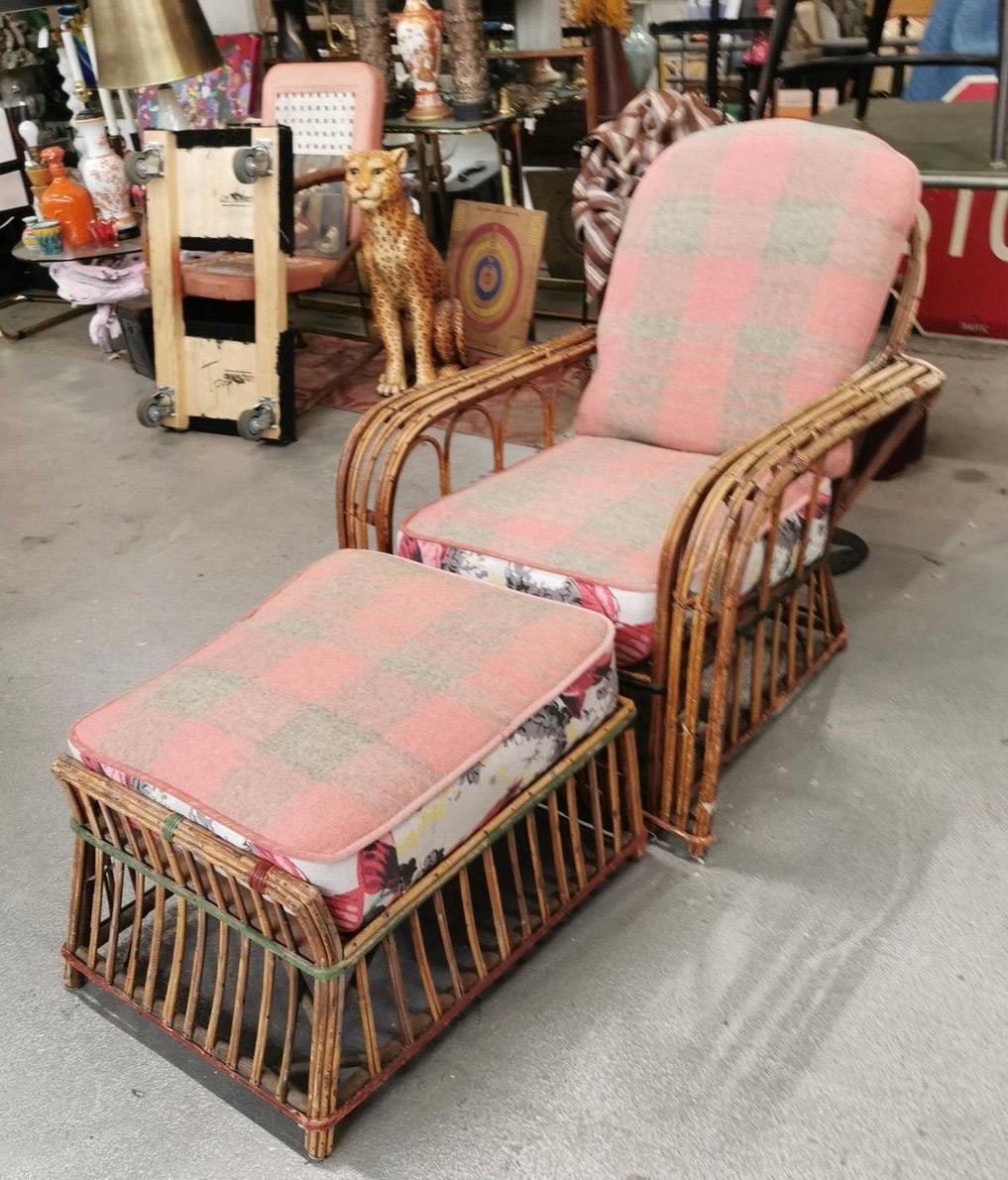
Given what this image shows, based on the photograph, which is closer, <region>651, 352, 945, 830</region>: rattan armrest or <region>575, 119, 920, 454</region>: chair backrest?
<region>651, 352, 945, 830</region>: rattan armrest

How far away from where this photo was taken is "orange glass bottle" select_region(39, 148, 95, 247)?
11.4ft

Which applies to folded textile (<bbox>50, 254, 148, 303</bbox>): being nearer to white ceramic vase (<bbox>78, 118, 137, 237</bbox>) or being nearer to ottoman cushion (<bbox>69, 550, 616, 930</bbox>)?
white ceramic vase (<bbox>78, 118, 137, 237</bbox>)

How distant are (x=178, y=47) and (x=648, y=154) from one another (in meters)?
1.60

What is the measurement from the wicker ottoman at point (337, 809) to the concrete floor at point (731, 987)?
2.7 inches

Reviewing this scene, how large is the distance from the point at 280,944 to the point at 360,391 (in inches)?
102

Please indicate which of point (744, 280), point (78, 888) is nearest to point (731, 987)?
point (78, 888)

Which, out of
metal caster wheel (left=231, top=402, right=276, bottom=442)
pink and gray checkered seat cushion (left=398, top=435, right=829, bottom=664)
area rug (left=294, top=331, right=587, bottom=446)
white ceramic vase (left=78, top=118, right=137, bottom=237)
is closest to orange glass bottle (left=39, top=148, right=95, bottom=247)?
white ceramic vase (left=78, top=118, right=137, bottom=237)

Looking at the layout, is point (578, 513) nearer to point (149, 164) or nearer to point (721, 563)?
point (721, 563)

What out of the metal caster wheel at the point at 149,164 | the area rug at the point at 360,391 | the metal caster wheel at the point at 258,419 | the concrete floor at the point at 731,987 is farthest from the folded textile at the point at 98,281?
the concrete floor at the point at 731,987

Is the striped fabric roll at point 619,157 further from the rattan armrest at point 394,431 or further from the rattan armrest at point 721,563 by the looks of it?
the rattan armrest at point 721,563

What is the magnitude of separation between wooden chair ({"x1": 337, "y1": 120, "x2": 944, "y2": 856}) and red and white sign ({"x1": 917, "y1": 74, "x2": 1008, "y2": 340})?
53.1 inches

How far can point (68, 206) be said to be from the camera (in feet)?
11.4

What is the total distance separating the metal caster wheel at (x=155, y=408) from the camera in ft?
→ 10.9

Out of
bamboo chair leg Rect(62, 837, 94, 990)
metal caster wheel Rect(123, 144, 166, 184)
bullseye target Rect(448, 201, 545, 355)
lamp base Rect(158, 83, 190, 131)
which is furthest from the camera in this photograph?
lamp base Rect(158, 83, 190, 131)
